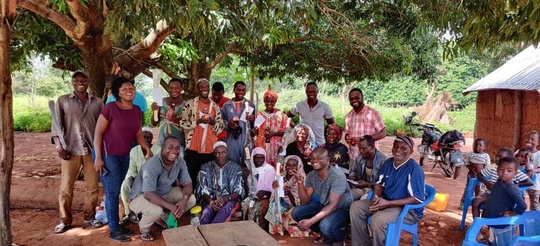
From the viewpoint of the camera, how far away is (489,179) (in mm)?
4301

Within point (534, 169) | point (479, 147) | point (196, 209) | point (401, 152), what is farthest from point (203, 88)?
point (534, 169)

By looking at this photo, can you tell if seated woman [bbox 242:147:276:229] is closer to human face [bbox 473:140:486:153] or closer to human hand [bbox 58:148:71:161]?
human hand [bbox 58:148:71:161]

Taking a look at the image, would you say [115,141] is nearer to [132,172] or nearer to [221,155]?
[132,172]

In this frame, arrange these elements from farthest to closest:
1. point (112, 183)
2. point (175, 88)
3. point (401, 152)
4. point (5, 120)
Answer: point (175, 88) < point (112, 183) < point (401, 152) < point (5, 120)

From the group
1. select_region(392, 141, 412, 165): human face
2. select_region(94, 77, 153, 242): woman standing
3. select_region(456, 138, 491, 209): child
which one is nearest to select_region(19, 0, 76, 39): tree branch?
select_region(94, 77, 153, 242): woman standing

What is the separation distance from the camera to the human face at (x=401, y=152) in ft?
11.9

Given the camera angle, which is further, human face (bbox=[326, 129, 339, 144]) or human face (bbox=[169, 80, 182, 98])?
human face (bbox=[169, 80, 182, 98])

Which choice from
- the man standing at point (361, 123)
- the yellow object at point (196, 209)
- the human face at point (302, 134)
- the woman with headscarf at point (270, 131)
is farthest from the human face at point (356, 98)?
the yellow object at point (196, 209)

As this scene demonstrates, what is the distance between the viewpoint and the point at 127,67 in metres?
6.60

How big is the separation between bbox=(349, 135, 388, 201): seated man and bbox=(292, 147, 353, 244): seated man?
0.87ft

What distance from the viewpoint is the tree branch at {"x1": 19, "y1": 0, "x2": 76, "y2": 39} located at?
412 centimetres

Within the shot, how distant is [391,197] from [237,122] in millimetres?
2244

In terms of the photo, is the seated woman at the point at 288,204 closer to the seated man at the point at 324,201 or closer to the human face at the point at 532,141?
the seated man at the point at 324,201

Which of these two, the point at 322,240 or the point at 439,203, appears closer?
the point at 322,240
